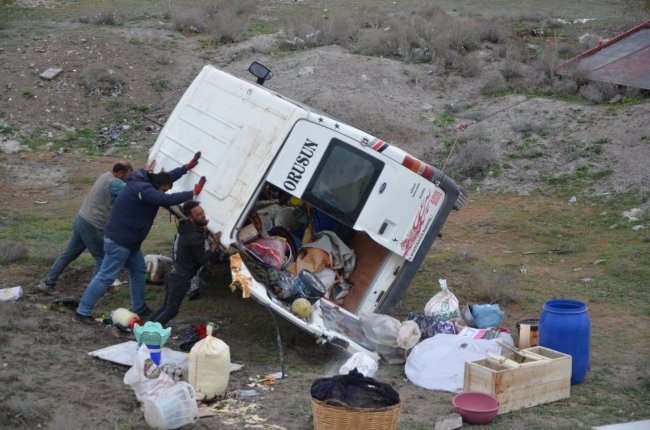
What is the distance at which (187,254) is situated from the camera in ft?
22.8

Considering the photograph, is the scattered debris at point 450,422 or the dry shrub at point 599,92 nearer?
the scattered debris at point 450,422

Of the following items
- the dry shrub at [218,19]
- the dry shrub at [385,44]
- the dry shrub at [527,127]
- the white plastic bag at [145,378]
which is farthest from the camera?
the dry shrub at [218,19]

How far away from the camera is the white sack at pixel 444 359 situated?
641 cm

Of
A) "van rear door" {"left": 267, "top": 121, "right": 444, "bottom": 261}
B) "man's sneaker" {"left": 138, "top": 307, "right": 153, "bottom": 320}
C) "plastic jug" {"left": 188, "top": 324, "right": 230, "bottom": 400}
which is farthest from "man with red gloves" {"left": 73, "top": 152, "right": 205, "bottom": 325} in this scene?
"plastic jug" {"left": 188, "top": 324, "right": 230, "bottom": 400}

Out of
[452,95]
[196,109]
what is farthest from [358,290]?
[452,95]

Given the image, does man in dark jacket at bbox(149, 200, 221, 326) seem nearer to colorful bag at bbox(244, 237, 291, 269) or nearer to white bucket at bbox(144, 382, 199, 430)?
colorful bag at bbox(244, 237, 291, 269)

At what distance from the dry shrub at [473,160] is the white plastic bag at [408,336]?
821 cm

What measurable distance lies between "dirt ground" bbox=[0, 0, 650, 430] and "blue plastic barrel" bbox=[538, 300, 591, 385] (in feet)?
1.15

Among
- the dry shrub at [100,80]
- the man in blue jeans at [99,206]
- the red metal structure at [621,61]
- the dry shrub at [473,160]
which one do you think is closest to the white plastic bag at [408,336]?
the man in blue jeans at [99,206]

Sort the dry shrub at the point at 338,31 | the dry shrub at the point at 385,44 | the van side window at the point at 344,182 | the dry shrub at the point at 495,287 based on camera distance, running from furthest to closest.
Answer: the dry shrub at the point at 338,31
the dry shrub at the point at 385,44
the dry shrub at the point at 495,287
the van side window at the point at 344,182

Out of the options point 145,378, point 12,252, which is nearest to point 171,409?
point 145,378

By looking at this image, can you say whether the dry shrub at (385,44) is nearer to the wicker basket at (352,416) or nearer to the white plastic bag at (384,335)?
the white plastic bag at (384,335)

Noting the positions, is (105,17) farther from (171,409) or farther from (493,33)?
(171,409)

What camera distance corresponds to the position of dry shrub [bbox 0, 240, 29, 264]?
9547mm
